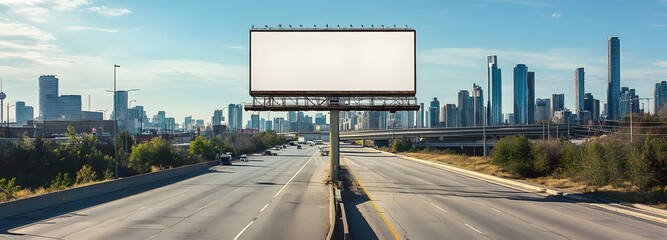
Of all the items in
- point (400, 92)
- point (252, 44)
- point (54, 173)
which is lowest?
point (54, 173)

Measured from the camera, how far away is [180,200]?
133 feet

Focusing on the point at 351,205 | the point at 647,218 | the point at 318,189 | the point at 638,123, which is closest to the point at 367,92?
the point at 318,189

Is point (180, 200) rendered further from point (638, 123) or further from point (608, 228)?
point (638, 123)

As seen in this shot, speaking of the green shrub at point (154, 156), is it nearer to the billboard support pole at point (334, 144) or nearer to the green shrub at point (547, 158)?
the billboard support pole at point (334, 144)

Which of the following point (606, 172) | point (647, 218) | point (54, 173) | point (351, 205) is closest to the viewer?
point (647, 218)

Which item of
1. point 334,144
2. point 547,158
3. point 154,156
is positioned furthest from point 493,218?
point 154,156

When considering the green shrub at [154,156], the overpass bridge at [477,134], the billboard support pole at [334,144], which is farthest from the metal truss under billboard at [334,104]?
the overpass bridge at [477,134]

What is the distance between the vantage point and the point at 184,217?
30688 millimetres

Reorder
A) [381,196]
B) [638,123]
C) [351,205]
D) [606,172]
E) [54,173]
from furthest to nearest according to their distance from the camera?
[638,123], [54,173], [606,172], [381,196], [351,205]

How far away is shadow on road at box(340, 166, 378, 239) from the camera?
24834 millimetres

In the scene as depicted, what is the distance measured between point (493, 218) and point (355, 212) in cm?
727

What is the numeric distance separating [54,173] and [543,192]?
51.6m

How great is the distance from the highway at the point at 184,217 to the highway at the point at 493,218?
3.60 meters

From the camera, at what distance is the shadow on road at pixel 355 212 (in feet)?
81.5
